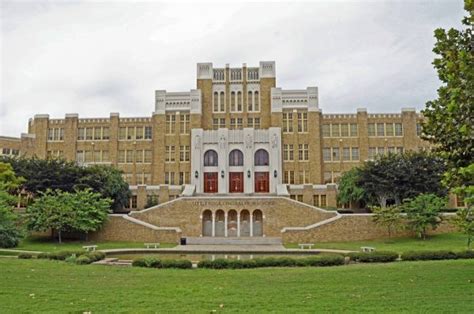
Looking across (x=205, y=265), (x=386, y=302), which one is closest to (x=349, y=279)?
(x=386, y=302)

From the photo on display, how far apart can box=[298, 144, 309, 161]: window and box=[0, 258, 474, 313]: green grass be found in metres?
40.8

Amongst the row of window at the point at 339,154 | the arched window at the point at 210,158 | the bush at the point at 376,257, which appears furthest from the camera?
the row of window at the point at 339,154

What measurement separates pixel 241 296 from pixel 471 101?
21.5 ft

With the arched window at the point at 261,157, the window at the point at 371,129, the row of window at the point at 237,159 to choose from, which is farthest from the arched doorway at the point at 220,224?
the window at the point at 371,129

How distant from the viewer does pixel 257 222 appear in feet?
140

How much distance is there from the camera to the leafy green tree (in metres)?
41.0

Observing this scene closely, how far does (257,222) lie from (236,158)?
12670 mm

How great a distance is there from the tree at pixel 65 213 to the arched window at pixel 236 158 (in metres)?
20.2

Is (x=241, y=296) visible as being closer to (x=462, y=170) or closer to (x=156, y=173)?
(x=462, y=170)

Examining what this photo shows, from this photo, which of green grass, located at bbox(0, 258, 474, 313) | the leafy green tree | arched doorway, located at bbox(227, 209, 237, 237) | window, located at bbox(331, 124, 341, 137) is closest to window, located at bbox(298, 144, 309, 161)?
window, located at bbox(331, 124, 341, 137)

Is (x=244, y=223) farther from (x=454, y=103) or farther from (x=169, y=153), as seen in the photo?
(x=454, y=103)

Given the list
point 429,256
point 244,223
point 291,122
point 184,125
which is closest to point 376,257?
point 429,256

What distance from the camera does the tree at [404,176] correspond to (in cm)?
3944

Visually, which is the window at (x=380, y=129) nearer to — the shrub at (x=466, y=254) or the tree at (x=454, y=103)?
the shrub at (x=466, y=254)
